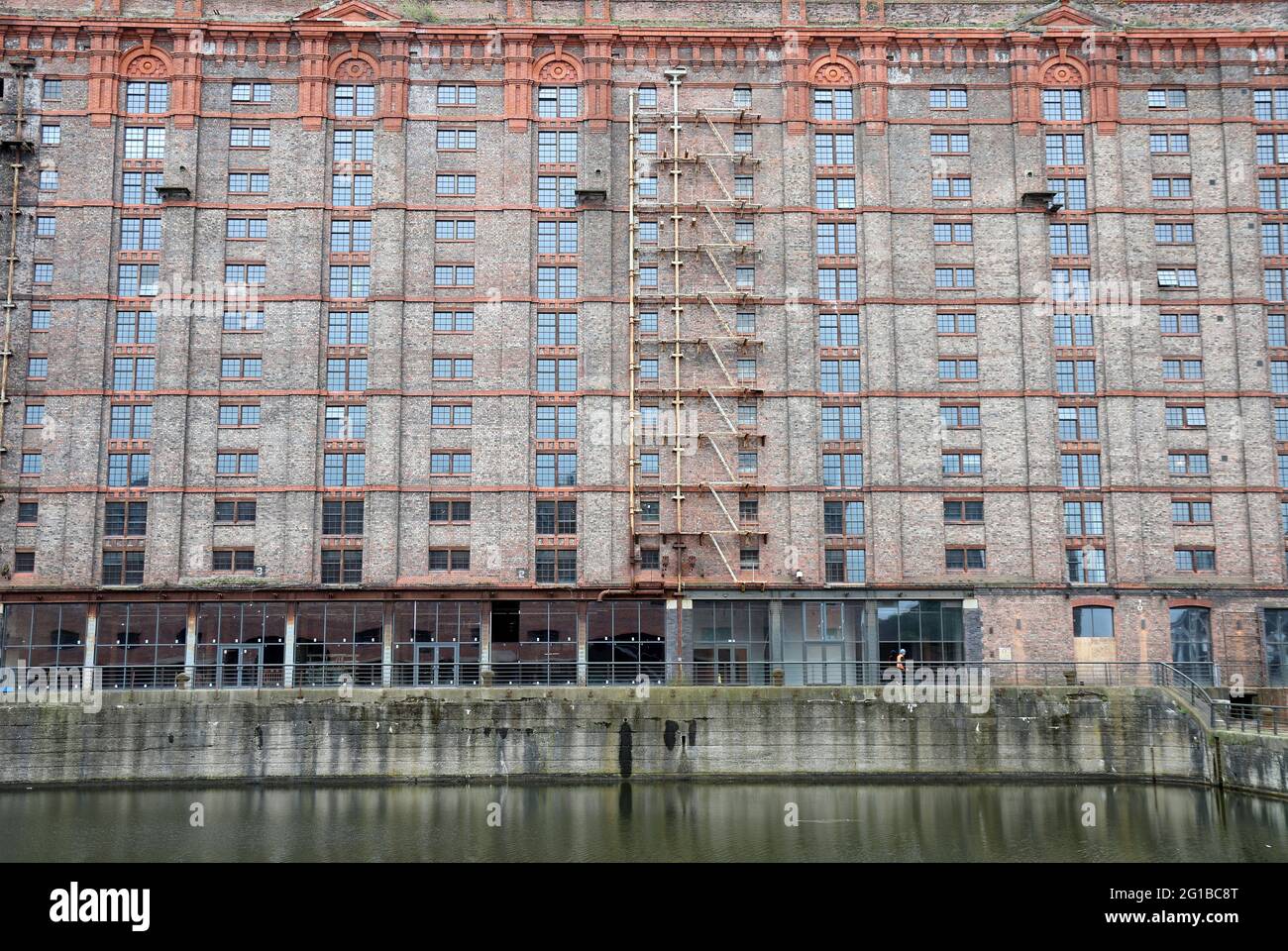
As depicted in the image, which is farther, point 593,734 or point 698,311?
point 698,311

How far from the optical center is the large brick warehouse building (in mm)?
51906

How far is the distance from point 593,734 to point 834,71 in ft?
107

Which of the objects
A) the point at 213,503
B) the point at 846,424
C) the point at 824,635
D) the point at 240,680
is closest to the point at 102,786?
the point at 240,680

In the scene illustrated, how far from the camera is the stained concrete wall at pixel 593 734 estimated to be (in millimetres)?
44375

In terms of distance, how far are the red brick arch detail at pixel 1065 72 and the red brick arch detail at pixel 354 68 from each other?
3130 cm

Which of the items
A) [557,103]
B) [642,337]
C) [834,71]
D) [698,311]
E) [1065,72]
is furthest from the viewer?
[1065,72]

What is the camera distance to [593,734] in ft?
148

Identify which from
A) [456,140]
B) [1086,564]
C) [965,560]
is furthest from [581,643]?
[456,140]

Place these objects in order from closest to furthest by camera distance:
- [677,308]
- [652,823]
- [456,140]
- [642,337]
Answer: [652,823], [677,308], [642,337], [456,140]

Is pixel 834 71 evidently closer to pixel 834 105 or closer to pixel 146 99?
pixel 834 105

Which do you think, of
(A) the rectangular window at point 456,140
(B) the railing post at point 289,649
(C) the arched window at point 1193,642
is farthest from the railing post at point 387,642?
(C) the arched window at point 1193,642

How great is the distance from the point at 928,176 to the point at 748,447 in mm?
15309

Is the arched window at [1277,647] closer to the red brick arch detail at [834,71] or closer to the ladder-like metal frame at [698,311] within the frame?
the ladder-like metal frame at [698,311]

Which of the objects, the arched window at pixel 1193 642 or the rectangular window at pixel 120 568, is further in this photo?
the arched window at pixel 1193 642
